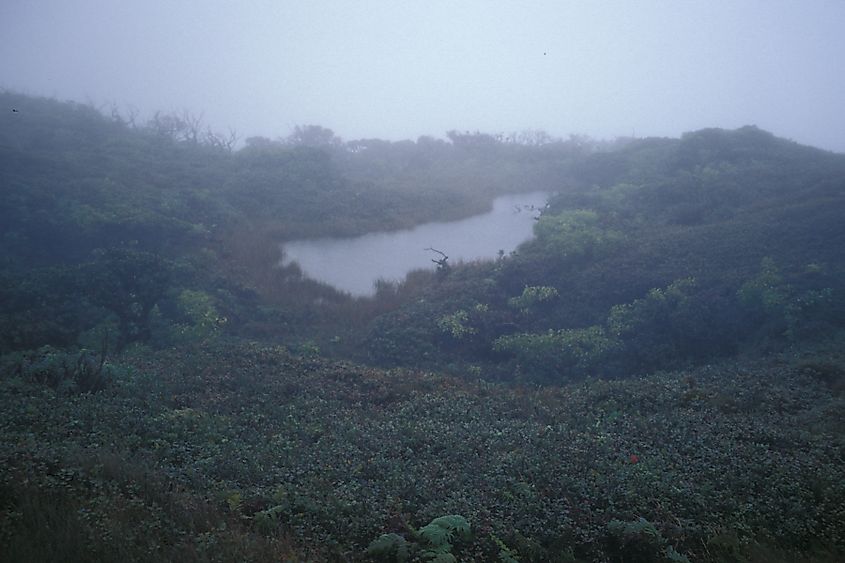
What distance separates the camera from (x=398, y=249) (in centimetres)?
2627

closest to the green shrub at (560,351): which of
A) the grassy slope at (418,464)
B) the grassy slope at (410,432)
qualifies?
the grassy slope at (410,432)

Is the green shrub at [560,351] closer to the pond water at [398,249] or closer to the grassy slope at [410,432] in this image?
the grassy slope at [410,432]

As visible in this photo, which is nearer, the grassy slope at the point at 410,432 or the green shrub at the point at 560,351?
the grassy slope at the point at 410,432

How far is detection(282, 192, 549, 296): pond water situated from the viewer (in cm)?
2306

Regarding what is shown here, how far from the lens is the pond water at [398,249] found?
23.1 m

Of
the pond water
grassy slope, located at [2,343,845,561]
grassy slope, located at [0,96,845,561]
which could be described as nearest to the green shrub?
grassy slope, located at [0,96,845,561]

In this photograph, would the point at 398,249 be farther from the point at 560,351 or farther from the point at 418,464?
the point at 418,464

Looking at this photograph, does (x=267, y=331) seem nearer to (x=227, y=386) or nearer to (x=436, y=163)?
(x=227, y=386)

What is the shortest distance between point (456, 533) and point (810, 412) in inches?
270

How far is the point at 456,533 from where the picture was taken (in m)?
6.03

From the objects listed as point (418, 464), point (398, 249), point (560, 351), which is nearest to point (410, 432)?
point (418, 464)

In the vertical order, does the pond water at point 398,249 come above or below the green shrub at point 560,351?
above

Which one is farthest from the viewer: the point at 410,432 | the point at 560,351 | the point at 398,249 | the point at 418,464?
the point at 398,249

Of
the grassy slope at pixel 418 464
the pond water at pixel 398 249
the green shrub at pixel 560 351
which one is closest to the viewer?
the grassy slope at pixel 418 464
